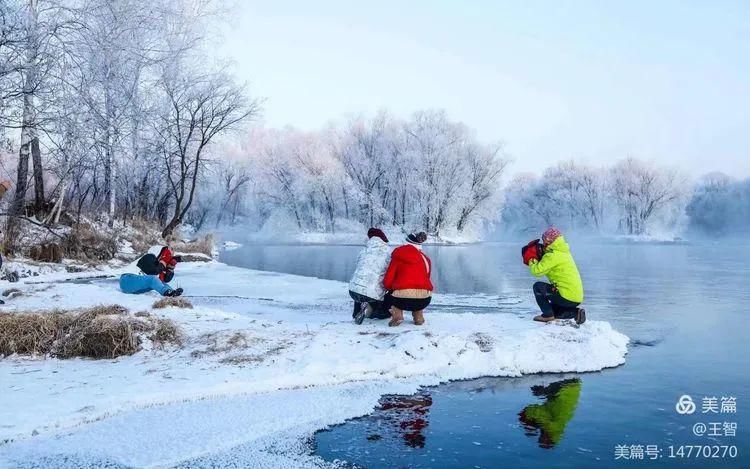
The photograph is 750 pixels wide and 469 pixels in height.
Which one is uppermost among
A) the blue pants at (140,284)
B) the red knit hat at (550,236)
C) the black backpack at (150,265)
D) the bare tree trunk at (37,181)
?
the bare tree trunk at (37,181)

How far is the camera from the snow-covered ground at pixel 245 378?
439 cm

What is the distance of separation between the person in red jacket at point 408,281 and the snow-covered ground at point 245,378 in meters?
0.32

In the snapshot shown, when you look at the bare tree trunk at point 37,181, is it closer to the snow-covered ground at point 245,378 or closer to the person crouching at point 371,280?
the snow-covered ground at point 245,378

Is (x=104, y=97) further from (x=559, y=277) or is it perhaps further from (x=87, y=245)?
(x=559, y=277)

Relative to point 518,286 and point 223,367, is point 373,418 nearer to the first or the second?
point 223,367

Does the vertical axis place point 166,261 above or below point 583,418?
above

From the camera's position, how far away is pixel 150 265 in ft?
36.6

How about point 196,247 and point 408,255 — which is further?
point 196,247

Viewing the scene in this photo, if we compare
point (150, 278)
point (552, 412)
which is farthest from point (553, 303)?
point (150, 278)

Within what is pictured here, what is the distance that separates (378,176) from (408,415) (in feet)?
178

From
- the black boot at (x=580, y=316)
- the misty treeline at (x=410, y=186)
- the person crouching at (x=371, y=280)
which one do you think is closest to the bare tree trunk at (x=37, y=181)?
the person crouching at (x=371, y=280)

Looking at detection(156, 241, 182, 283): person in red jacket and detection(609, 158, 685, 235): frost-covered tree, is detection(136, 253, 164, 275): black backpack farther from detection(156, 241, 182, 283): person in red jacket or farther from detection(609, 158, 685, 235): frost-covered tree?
detection(609, 158, 685, 235): frost-covered tree

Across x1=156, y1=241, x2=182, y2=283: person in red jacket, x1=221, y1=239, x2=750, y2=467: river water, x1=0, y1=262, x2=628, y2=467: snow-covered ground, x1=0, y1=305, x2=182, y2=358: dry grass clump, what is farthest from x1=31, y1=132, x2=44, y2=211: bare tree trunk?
x1=221, y1=239, x2=750, y2=467: river water

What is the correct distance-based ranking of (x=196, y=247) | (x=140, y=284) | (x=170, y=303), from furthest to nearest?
1. (x=196, y=247)
2. (x=140, y=284)
3. (x=170, y=303)
